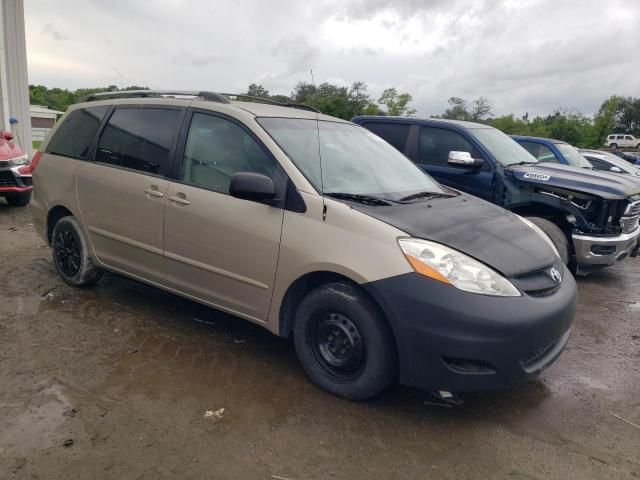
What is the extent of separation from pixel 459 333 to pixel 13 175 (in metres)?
8.58

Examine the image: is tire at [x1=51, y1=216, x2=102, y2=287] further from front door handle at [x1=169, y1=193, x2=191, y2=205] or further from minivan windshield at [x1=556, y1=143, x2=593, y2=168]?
minivan windshield at [x1=556, y1=143, x2=593, y2=168]

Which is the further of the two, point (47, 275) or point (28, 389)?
point (47, 275)

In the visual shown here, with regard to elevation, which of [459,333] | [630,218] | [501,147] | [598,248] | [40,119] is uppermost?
[501,147]

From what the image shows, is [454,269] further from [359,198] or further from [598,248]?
[598,248]

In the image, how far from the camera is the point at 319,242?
3121 mm

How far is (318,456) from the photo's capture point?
264 centimetres

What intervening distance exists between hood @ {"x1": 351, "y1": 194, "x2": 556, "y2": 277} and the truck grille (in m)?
3.18

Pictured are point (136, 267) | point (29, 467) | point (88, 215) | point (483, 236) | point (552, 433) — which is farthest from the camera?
point (88, 215)

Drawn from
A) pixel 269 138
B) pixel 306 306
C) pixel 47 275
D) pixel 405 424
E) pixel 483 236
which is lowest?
pixel 47 275

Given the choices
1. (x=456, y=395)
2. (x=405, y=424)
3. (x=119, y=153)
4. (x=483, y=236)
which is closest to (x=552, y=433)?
(x=456, y=395)

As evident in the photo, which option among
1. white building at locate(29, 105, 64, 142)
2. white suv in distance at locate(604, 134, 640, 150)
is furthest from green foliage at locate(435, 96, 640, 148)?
white building at locate(29, 105, 64, 142)

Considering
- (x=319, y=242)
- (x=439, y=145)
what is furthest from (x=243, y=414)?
(x=439, y=145)

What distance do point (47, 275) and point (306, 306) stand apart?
3.44 metres

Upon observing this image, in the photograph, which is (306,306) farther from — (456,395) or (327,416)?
(456,395)
